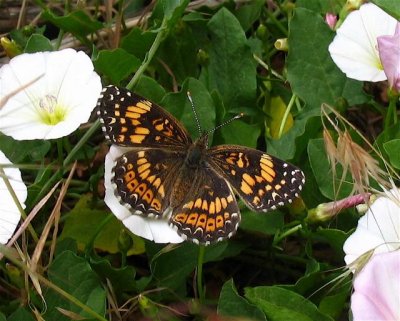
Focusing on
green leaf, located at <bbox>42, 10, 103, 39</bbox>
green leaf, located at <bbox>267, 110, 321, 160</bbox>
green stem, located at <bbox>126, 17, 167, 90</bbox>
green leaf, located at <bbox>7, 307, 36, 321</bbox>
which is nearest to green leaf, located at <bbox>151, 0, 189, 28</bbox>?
green stem, located at <bbox>126, 17, 167, 90</bbox>

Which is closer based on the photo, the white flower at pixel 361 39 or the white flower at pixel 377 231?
the white flower at pixel 377 231

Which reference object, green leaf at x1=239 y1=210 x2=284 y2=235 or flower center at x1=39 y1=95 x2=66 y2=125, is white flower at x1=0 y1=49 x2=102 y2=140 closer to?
flower center at x1=39 y1=95 x2=66 y2=125

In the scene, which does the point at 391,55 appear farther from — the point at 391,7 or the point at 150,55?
the point at 150,55

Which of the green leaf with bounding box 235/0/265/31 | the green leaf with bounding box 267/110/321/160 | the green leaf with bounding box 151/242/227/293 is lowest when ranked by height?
the green leaf with bounding box 151/242/227/293

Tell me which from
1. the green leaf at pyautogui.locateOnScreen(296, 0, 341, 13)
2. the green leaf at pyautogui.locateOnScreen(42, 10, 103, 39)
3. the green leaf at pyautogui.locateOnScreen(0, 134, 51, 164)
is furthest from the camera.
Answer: the green leaf at pyautogui.locateOnScreen(296, 0, 341, 13)

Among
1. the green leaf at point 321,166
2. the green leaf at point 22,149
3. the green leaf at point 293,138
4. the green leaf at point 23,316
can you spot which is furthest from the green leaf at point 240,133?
the green leaf at point 23,316

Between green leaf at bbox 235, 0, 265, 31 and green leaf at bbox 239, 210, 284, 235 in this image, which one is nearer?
green leaf at bbox 239, 210, 284, 235

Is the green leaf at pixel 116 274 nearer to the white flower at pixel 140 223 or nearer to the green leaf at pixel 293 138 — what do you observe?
the white flower at pixel 140 223
